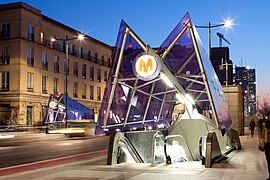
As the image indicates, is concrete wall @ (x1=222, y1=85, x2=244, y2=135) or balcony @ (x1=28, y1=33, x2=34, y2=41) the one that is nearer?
concrete wall @ (x1=222, y1=85, x2=244, y2=135)

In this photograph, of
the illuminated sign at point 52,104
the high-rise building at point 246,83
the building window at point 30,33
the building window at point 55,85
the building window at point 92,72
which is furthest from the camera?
the high-rise building at point 246,83

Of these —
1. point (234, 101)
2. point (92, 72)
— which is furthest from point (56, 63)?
point (234, 101)

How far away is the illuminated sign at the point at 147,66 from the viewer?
48.2 feet

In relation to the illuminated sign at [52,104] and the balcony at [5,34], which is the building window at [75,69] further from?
the illuminated sign at [52,104]

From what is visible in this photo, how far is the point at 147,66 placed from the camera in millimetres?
14805

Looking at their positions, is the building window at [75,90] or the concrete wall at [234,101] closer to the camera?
the concrete wall at [234,101]

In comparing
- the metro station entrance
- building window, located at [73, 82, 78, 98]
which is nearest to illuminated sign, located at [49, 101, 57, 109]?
building window, located at [73, 82, 78, 98]

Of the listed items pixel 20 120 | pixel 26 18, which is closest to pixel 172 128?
pixel 20 120

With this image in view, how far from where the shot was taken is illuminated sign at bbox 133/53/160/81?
14688 mm

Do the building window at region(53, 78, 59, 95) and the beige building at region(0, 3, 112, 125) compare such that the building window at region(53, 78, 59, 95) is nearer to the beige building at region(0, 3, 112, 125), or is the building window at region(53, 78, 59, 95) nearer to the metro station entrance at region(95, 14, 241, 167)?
the beige building at region(0, 3, 112, 125)

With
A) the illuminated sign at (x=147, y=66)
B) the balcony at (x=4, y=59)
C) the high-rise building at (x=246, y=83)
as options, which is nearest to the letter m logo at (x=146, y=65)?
the illuminated sign at (x=147, y=66)

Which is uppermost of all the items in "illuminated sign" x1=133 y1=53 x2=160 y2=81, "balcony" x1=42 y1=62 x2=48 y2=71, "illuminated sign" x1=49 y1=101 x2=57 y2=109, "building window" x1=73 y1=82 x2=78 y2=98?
"balcony" x1=42 y1=62 x2=48 y2=71

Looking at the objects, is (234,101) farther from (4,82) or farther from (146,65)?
(4,82)

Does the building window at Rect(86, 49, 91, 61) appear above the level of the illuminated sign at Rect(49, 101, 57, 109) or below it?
above
